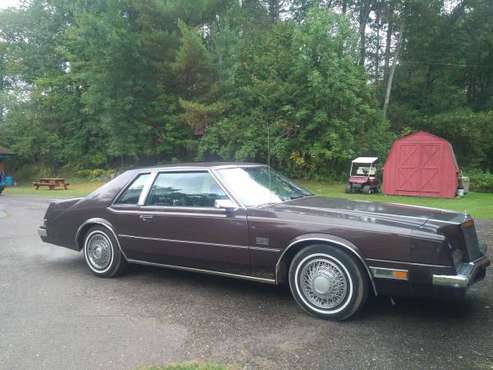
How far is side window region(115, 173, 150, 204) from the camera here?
16.5 ft

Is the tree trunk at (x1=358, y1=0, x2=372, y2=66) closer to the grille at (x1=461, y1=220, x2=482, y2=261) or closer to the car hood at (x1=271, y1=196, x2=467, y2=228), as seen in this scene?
the car hood at (x1=271, y1=196, x2=467, y2=228)

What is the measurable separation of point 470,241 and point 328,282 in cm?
143

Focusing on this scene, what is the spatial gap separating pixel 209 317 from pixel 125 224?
6.07 ft

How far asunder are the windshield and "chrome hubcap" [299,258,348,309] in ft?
3.18

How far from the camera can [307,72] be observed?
76.9 ft

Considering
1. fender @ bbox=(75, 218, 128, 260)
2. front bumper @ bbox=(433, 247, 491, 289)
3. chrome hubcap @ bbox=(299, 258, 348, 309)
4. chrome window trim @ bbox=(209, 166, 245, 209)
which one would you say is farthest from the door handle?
front bumper @ bbox=(433, 247, 491, 289)

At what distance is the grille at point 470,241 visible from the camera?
3.57 m

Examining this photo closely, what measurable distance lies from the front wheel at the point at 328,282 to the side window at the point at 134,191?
2.34 metres

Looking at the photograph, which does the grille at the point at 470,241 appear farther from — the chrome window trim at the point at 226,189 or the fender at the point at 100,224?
the fender at the point at 100,224

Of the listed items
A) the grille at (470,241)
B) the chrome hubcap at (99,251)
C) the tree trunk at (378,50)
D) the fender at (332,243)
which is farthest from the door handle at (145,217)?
the tree trunk at (378,50)

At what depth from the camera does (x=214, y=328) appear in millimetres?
3529

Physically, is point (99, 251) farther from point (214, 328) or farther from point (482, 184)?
point (482, 184)

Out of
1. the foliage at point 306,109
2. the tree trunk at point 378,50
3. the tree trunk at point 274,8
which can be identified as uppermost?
the tree trunk at point 274,8

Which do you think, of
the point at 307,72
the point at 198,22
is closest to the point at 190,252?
the point at 307,72
